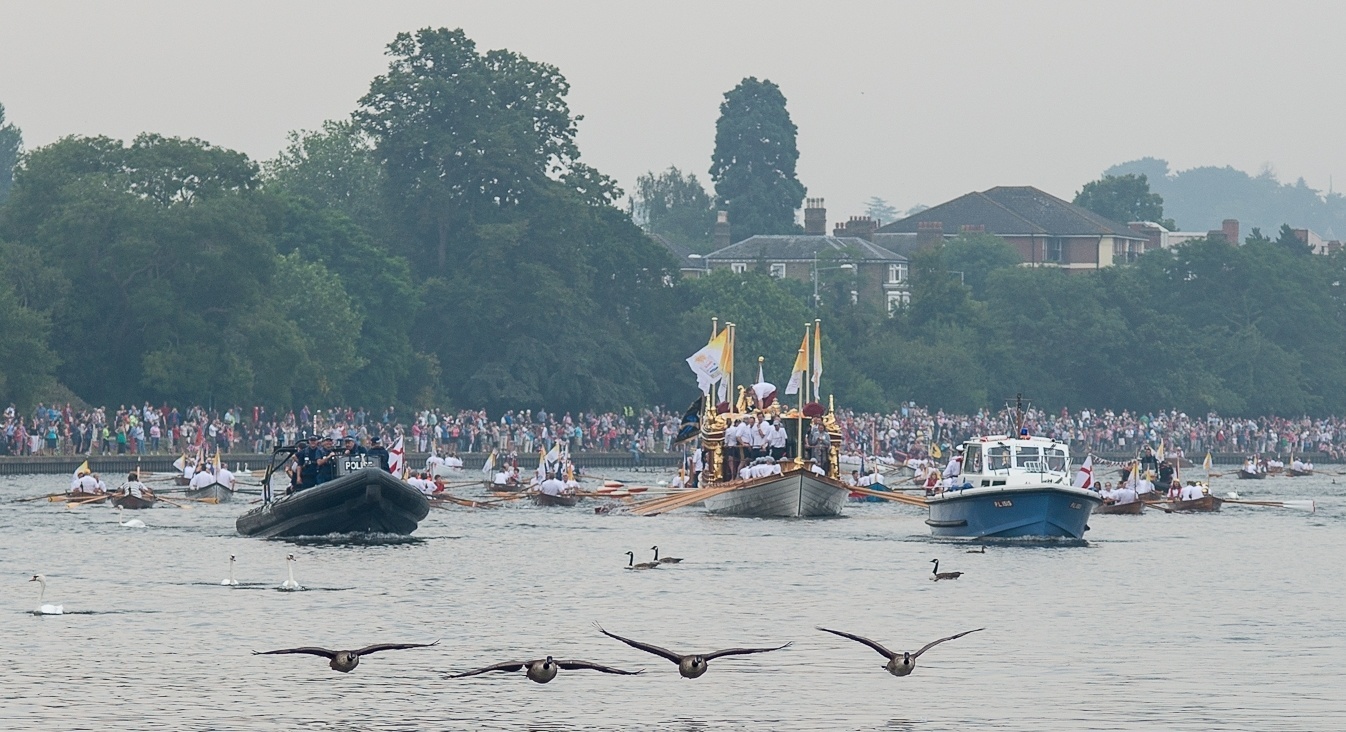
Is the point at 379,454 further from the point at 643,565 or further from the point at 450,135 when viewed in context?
the point at 450,135

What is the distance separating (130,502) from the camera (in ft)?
249

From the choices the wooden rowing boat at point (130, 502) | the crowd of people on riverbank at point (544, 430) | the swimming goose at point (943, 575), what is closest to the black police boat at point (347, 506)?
the wooden rowing boat at point (130, 502)

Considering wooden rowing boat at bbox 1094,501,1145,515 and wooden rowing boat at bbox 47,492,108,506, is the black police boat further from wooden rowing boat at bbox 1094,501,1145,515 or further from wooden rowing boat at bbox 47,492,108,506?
wooden rowing boat at bbox 1094,501,1145,515

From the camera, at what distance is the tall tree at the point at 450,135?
14312 centimetres

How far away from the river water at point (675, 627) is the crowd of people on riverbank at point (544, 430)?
25.7 m

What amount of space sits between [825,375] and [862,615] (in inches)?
4252

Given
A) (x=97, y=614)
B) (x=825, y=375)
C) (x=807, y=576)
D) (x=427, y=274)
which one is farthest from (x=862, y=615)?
(x=825, y=375)

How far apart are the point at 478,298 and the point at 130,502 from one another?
Answer: 2525 inches

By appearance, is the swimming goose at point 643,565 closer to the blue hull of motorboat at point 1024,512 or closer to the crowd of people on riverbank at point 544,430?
the blue hull of motorboat at point 1024,512

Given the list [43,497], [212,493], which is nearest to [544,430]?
[212,493]

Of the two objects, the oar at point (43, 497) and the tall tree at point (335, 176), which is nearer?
the oar at point (43, 497)

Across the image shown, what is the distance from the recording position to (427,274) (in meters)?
145

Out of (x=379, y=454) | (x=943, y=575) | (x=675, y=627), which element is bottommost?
(x=675, y=627)

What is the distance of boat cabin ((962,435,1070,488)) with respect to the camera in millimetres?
63094
